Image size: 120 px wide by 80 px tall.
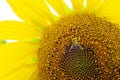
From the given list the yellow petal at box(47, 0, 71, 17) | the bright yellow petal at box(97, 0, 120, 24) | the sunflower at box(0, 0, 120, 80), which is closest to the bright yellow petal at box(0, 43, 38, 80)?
the sunflower at box(0, 0, 120, 80)

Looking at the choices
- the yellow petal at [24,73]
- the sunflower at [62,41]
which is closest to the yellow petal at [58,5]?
the sunflower at [62,41]

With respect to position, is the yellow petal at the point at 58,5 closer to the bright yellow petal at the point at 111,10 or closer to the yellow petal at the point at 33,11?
the yellow petal at the point at 33,11

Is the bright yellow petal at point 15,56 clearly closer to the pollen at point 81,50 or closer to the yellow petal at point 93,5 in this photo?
the pollen at point 81,50

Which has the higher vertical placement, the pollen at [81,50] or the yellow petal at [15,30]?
the yellow petal at [15,30]

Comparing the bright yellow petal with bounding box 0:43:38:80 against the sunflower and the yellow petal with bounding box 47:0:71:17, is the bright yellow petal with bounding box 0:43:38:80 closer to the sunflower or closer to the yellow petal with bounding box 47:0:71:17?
the sunflower

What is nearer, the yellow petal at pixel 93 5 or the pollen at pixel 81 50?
the pollen at pixel 81 50

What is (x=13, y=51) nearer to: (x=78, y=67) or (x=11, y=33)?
(x=11, y=33)

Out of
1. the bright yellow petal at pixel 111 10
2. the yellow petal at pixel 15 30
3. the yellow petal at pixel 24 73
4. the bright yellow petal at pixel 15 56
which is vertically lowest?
the yellow petal at pixel 24 73
